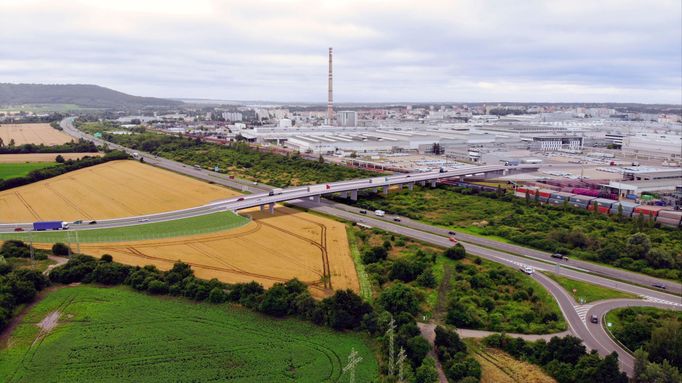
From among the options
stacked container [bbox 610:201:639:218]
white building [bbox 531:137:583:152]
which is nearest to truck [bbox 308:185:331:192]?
stacked container [bbox 610:201:639:218]

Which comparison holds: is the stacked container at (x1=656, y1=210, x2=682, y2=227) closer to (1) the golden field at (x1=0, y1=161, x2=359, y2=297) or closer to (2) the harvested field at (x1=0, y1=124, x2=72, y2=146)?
(1) the golden field at (x1=0, y1=161, x2=359, y2=297)

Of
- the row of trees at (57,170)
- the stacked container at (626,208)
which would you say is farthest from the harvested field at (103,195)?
the stacked container at (626,208)

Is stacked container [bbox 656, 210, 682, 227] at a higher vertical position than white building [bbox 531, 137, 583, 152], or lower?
lower

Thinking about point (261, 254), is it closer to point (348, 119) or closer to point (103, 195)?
point (103, 195)

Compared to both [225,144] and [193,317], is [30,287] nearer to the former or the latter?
[193,317]

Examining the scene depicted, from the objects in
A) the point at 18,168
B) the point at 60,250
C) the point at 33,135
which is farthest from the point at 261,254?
the point at 33,135

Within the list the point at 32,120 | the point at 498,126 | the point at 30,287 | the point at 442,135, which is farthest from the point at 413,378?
the point at 32,120
